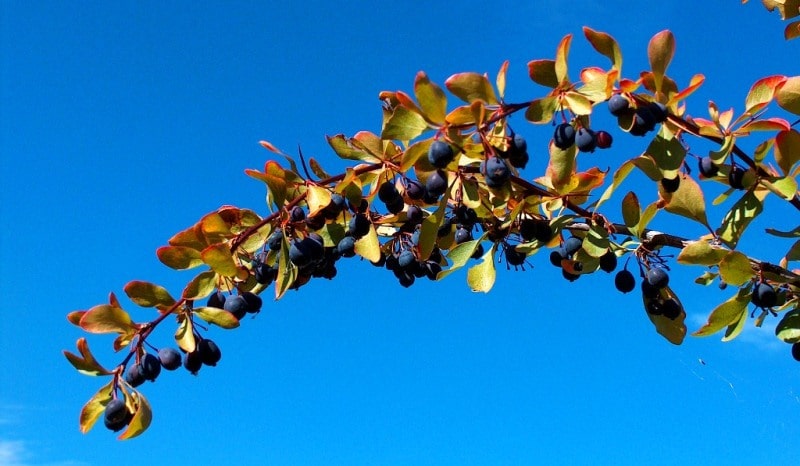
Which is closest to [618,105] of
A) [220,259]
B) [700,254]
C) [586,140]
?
[586,140]

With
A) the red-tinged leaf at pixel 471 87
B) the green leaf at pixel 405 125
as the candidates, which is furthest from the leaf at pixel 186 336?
the red-tinged leaf at pixel 471 87

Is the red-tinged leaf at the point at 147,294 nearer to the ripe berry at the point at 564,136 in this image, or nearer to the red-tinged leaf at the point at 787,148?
the ripe berry at the point at 564,136

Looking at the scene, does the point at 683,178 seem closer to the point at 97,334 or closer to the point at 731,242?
the point at 731,242

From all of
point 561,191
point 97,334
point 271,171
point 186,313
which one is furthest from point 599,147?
point 97,334

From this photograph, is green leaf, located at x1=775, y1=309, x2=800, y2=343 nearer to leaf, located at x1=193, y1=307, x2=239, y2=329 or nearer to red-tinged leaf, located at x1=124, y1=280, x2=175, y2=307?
leaf, located at x1=193, y1=307, x2=239, y2=329

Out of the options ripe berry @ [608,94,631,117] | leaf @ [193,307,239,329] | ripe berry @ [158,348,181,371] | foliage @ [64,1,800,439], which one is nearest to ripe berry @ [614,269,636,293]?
foliage @ [64,1,800,439]
